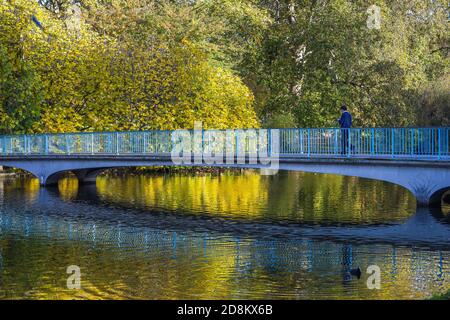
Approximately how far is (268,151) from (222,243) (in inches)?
424

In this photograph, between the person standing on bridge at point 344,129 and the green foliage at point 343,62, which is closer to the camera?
the person standing on bridge at point 344,129

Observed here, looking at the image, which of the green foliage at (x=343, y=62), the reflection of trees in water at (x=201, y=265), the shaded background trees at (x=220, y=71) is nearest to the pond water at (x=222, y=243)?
the reflection of trees in water at (x=201, y=265)

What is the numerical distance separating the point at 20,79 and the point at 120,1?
51.4ft

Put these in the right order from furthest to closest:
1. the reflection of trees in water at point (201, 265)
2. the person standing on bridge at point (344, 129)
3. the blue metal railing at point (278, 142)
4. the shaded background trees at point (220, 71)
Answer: the shaded background trees at point (220, 71)
the person standing on bridge at point (344, 129)
the blue metal railing at point (278, 142)
the reflection of trees in water at point (201, 265)

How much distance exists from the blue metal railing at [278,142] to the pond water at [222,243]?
2.17 m

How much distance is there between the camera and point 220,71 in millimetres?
51688

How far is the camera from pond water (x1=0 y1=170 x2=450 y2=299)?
16672 millimetres

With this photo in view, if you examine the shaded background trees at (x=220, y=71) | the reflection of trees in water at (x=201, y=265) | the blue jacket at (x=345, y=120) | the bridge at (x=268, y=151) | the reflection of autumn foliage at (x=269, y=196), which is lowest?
the reflection of trees in water at (x=201, y=265)

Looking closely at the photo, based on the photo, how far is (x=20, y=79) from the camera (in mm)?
48375

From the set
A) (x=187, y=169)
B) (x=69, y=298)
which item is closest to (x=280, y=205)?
(x=69, y=298)

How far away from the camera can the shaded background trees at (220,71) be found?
4756 cm

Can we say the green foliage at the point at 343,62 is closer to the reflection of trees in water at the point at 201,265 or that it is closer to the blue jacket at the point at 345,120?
the blue jacket at the point at 345,120

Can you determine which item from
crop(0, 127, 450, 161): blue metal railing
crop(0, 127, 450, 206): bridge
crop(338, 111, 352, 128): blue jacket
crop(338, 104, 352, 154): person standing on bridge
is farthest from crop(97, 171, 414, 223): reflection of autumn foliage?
crop(338, 111, 352, 128): blue jacket

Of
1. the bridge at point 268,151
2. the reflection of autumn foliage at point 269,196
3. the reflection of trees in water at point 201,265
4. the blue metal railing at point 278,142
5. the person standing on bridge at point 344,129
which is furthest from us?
the person standing on bridge at point 344,129
